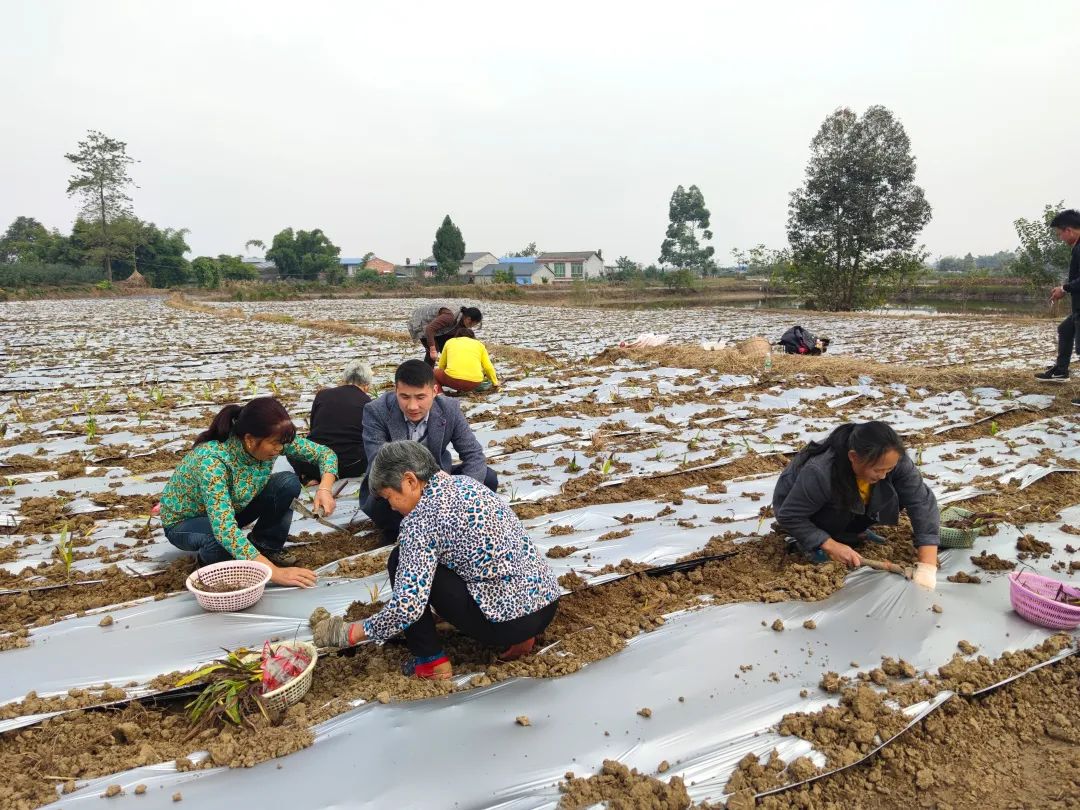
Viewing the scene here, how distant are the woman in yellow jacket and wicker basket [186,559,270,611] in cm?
390

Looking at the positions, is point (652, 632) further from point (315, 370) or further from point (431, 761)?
point (315, 370)

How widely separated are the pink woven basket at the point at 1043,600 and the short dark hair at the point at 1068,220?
4181mm

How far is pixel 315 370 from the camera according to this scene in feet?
28.8

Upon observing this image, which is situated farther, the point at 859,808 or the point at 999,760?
the point at 999,760

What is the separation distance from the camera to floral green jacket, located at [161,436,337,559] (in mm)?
2595

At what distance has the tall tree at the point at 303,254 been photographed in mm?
44781

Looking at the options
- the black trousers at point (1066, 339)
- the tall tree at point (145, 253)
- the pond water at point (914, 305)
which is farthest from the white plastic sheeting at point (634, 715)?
the tall tree at point (145, 253)

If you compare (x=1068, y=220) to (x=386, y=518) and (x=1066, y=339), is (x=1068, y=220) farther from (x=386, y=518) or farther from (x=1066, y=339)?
(x=386, y=518)

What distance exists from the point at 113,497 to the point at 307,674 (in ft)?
8.50

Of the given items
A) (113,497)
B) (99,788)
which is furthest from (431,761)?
(113,497)

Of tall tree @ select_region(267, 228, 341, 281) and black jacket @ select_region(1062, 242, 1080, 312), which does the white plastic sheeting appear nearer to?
black jacket @ select_region(1062, 242, 1080, 312)

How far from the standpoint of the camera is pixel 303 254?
4606cm

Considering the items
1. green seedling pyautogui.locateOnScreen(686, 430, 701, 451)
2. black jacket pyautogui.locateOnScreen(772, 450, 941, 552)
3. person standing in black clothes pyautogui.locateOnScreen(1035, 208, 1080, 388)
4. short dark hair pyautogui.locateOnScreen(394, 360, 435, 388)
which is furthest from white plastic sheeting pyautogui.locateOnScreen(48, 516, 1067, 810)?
person standing in black clothes pyautogui.locateOnScreen(1035, 208, 1080, 388)

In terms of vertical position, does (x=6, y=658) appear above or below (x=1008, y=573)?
below
